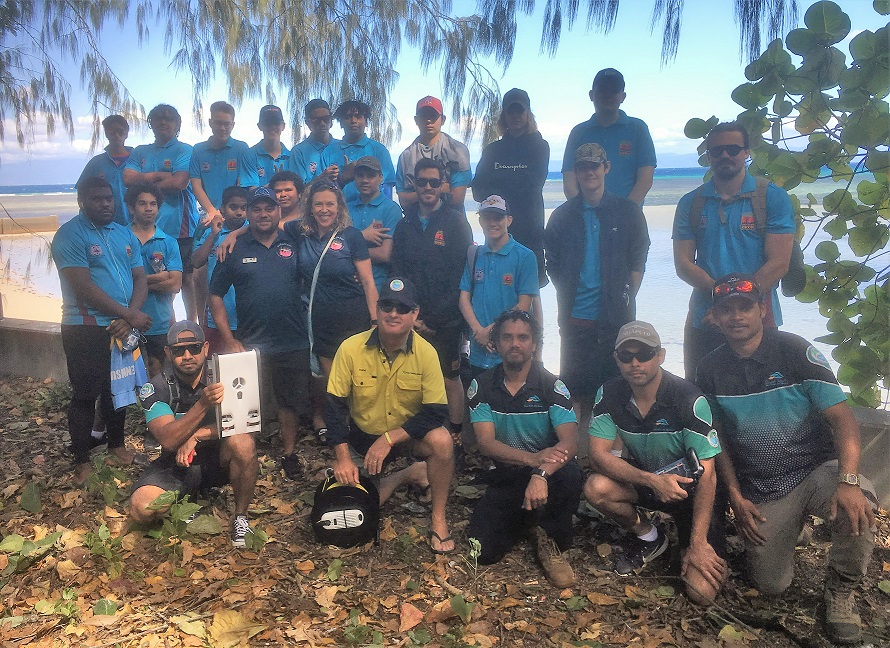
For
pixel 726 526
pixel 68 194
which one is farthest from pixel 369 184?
pixel 68 194

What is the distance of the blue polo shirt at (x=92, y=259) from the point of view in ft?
14.4


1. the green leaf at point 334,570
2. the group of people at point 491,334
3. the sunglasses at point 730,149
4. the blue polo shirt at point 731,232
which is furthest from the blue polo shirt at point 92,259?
the sunglasses at point 730,149

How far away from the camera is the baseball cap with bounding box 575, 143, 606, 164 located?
4.39 meters

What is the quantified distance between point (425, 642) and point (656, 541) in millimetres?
1357

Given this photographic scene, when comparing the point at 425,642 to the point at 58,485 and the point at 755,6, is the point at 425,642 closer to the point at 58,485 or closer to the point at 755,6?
the point at 58,485

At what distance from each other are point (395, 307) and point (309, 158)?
2378mm

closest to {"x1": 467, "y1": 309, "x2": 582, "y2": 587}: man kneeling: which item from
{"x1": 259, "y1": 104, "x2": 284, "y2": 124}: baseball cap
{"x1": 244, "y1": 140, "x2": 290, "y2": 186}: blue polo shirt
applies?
{"x1": 244, "y1": 140, "x2": 290, "y2": 186}: blue polo shirt

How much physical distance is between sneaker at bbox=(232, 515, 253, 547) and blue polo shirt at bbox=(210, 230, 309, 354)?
118 centimetres

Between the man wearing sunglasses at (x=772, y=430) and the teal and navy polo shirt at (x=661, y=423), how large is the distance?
0.18 meters

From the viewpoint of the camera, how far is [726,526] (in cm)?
402

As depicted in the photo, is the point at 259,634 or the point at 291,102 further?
the point at 291,102

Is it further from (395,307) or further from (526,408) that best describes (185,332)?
(526,408)

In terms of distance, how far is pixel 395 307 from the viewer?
3.87m

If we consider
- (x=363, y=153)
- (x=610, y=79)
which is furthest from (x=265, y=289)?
(x=610, y=79)
